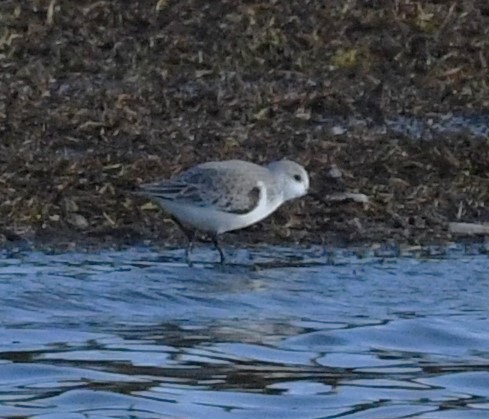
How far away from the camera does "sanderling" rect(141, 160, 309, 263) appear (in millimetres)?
11312

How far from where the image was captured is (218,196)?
448 inches

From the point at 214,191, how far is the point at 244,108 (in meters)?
2.00

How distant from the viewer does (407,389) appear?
27.7 ft

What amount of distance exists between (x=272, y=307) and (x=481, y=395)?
6.22 feet

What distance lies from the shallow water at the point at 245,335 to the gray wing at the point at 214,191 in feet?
0.91

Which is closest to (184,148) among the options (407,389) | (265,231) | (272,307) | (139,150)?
(139,150)

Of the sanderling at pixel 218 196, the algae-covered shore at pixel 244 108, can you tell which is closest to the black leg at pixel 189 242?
the sanderling at pixel 218 196

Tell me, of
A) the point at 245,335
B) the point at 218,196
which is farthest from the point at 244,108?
the point at 245,335

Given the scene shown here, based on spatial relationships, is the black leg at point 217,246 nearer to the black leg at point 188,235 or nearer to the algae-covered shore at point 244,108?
the black leg at point 188,235

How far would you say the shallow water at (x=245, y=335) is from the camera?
8.20m

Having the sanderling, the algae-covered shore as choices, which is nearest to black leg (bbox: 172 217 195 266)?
the sanderling

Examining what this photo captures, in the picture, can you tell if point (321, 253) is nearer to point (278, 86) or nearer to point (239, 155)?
point (239, 155)

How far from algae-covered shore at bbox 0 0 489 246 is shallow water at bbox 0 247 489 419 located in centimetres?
64

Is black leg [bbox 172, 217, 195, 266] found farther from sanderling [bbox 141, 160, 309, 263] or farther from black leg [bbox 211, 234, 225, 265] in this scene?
black leg [bbox 211, 234, 225, 265]
